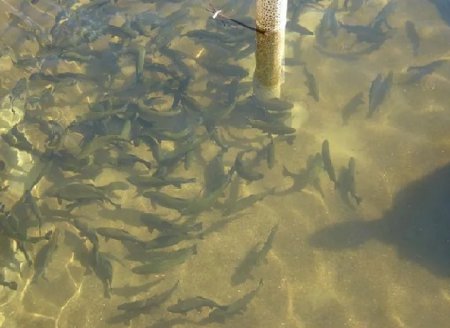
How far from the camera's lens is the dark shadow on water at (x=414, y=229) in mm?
5426

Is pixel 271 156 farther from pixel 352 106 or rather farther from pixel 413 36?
pixel 413 36

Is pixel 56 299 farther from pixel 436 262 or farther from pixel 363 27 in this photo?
pixel 363 27

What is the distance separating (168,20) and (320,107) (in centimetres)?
293

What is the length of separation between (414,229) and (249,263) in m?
1.79

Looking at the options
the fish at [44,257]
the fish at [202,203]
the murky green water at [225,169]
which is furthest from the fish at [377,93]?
the fish at [44,257]

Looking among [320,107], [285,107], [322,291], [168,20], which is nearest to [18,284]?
[322,291]

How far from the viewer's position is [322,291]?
5.24 metres

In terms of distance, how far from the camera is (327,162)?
6.13 metres

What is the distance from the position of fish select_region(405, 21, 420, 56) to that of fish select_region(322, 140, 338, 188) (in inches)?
93.8

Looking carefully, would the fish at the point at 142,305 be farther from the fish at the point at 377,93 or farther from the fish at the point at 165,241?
the fish at the point at 377,93

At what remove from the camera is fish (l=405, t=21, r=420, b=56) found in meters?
7.67

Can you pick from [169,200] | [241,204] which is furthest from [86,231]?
[241,204]

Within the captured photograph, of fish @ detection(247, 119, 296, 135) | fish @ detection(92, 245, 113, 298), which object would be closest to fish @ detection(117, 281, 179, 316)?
fish @ detection(92, 245, 113, 298)

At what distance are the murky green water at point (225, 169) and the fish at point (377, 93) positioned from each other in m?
0.03
